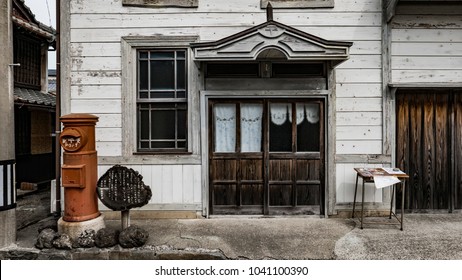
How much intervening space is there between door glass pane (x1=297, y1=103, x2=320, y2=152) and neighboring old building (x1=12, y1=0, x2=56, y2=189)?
7.66 m

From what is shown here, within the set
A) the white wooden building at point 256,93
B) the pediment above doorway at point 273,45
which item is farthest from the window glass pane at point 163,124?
the pediment above doorway at point 273,45

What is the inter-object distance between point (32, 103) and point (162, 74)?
201 inches

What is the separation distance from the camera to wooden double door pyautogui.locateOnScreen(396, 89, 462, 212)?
5715 mm

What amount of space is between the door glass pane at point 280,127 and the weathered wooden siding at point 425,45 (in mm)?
2176

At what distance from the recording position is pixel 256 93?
5500 millimetres

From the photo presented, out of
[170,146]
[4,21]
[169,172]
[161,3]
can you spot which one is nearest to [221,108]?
[170,146]

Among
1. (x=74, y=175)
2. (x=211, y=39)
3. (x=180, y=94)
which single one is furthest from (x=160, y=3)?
(x=74, y=175)

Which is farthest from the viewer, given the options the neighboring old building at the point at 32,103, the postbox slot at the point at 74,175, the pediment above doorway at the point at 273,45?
the neighboring old building at the point at 32,103

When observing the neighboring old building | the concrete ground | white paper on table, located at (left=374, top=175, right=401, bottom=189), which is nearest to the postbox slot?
the concrete ground

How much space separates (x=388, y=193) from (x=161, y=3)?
19.4 ft

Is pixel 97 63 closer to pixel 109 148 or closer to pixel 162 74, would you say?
pixel 162 74

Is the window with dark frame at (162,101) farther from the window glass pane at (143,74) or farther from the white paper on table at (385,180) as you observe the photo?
the white paper on table at (385,180)

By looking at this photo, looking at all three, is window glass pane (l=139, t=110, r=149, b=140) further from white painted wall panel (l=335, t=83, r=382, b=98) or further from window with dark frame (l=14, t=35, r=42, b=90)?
window with dark frame (l=14, t=35, r=42, b=90)

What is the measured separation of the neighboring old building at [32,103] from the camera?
903cm
